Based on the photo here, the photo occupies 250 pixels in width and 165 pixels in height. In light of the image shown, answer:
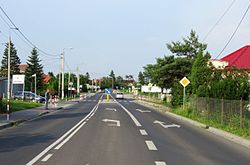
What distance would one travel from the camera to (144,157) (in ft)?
35.6

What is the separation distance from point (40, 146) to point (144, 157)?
12.5 ft

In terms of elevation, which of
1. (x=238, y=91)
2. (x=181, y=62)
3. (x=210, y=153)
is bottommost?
(x=210, y=153)

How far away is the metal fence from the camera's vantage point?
19109mm

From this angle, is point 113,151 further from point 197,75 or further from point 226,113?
point 197,75

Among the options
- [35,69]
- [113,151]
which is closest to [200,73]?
[113,151]

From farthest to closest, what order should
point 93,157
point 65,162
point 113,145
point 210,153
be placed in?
point 113,145
point 210,153
point 93,157
point 65,162

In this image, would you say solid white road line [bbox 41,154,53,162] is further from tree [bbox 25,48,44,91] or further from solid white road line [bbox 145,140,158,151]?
tree [bbox 25,48,44,91]

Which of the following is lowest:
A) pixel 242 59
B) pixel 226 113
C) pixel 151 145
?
pixel 151 145

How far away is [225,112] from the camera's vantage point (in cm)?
2197

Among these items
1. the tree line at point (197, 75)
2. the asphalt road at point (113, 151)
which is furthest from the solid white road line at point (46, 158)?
the tree line at point (197, 75)

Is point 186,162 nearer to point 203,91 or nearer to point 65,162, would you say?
point 65,162

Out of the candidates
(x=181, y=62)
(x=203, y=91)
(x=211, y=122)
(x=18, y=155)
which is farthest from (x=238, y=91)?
(x=181, y=62)

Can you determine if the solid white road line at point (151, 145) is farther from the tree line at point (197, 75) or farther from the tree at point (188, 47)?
the tree at point (188, 47)

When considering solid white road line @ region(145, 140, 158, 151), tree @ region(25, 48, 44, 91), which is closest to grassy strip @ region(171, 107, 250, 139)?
solid white road line @ region(145, 140, 158, 151)
